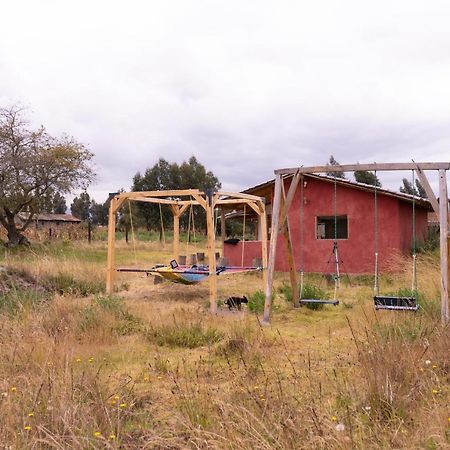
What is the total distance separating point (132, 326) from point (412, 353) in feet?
→ 13.4

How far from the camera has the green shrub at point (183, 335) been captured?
20.9 ft

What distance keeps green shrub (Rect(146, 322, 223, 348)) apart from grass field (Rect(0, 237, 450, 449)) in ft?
0.06

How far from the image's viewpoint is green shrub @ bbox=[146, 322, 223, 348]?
6.37m

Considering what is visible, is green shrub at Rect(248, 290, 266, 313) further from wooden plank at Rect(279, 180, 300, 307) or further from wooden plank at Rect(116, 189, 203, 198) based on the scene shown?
wooden plank at Rect(116, 189, 203, 198)

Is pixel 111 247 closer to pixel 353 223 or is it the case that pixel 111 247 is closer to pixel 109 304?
pixel 109 304

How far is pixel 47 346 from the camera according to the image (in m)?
4.86

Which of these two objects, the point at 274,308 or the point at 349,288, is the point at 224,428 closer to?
the point at 274,308

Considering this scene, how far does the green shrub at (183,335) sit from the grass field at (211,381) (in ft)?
0.06

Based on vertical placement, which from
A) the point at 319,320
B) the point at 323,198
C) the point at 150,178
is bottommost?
the point at 319,320

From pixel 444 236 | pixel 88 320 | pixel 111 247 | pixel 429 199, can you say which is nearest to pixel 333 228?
pixel 111 247

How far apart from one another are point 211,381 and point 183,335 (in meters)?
1.78

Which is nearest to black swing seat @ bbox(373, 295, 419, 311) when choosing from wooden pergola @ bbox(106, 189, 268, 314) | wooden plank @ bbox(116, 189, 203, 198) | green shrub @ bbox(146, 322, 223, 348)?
green shrub @ bbox(146, 322, 223, 348)

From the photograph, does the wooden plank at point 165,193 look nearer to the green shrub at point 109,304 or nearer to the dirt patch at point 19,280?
the dirt patch at point 19,280

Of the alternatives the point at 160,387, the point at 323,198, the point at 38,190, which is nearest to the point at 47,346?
the point at 160,387
